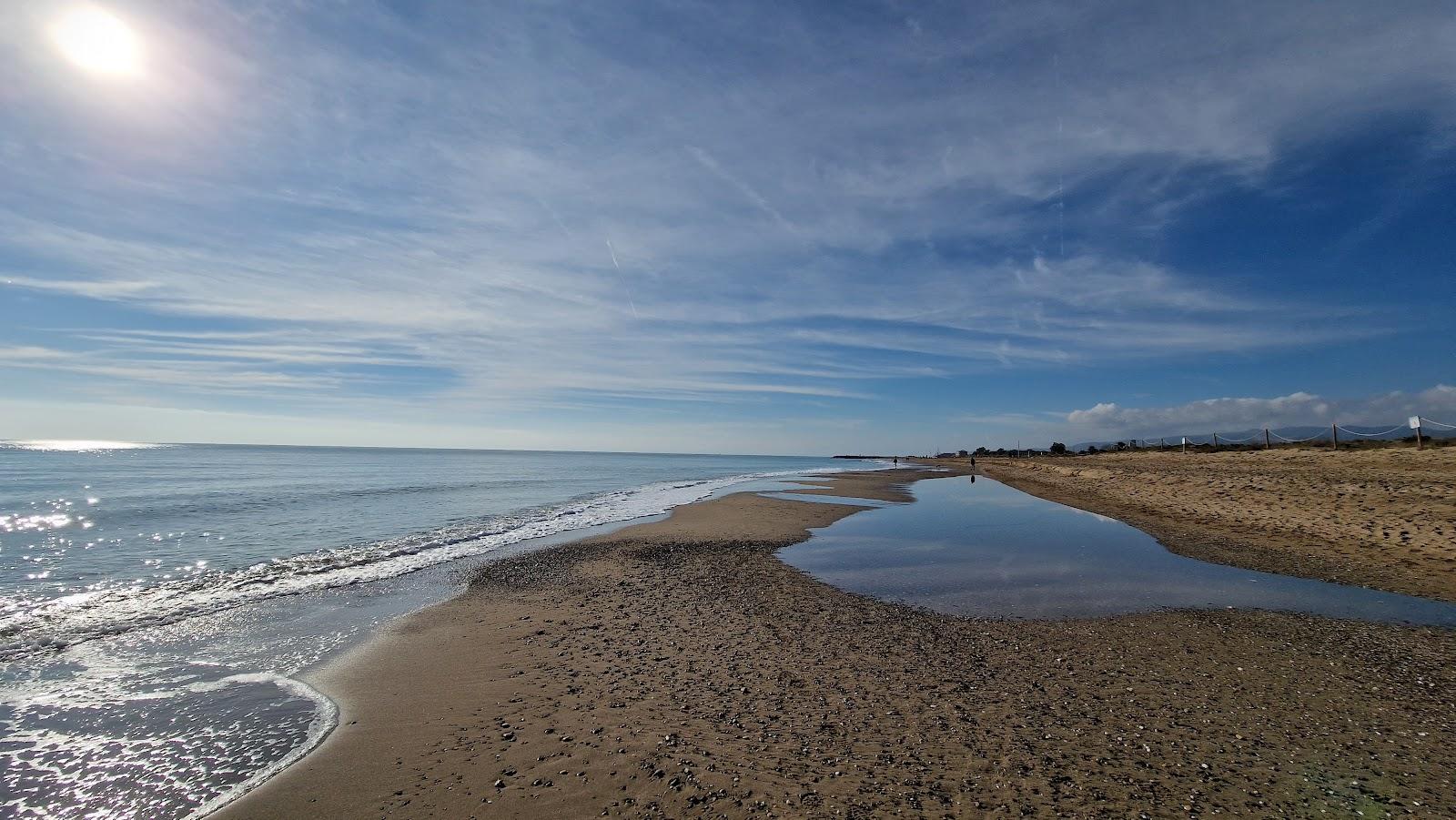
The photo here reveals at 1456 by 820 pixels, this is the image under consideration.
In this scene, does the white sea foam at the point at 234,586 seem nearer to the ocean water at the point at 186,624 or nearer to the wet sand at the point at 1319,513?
the ocean water at the point at 186,624

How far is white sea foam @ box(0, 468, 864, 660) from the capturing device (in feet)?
38.5

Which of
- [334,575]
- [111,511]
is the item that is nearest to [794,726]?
[334,575]

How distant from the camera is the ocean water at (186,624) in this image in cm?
662

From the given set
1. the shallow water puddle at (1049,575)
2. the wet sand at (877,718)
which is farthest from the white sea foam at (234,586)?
the shallow water puddle at (1049,575)

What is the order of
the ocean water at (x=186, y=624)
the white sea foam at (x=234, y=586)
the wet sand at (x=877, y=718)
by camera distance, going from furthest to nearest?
the white sea foam at (x=234, y=586)
the ocean water at (x=186, y=624)
the wet sand at (x=877, y=718)

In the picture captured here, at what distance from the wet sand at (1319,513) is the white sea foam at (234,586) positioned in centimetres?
2522

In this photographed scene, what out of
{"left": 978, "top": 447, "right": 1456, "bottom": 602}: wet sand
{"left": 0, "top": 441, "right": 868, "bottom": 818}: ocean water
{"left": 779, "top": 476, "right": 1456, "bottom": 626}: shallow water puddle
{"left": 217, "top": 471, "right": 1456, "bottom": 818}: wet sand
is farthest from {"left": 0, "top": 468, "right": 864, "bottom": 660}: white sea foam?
{"left": 978, "top": 447, "right": 1456, "bottom": 602}: wet sand

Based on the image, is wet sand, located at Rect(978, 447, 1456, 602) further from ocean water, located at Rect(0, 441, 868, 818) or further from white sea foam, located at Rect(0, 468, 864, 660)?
white sea foam, located at Rect(0, 468, 864, 660)

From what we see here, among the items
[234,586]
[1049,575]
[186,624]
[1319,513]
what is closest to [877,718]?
[1049,575]

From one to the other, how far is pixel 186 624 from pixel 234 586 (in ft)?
12.1

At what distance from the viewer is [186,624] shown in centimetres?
1222

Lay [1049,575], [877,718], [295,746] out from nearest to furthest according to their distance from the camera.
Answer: [295,746], [877,718], [1049,575]

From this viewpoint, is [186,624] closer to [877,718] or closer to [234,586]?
[234,586]

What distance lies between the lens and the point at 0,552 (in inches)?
773
